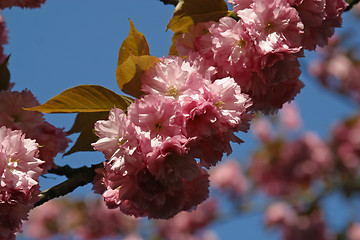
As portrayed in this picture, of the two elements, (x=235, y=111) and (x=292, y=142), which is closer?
(x=235, y=111)

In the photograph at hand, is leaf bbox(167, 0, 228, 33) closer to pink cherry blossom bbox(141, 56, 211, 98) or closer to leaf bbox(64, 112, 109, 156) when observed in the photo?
pink cherry blossom bbox(141, 56, 211, 98)

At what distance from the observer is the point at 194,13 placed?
3.84 feet

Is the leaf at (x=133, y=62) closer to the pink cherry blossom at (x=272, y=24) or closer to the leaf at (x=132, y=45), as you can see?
the leaf at (x=132, y=45)

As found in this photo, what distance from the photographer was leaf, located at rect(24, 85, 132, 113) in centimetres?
102

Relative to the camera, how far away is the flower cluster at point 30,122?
120cm

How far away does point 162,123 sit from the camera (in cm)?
97

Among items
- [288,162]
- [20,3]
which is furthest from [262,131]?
[20,3]

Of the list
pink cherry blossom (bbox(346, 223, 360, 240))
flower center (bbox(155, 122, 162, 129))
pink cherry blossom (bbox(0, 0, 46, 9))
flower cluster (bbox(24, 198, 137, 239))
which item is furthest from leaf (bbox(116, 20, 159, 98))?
flower cluster (bbox(24, 198, 137, 239))

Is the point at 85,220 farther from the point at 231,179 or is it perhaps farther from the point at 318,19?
the point at 318,19

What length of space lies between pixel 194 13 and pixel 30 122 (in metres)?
0.48

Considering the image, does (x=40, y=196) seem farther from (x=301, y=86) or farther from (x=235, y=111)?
(x=301, y=86)

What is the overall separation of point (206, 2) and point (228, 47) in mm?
145

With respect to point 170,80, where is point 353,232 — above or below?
above

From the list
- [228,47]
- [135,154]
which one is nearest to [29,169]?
[135,154]
